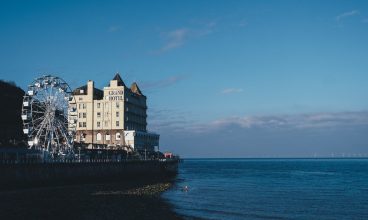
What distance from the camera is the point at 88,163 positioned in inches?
3201

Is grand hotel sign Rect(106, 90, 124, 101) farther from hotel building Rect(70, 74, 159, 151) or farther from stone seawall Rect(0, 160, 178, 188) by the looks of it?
stone seawall Rect(0, 160, 178, 188)

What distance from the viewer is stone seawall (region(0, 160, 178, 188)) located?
204 ft

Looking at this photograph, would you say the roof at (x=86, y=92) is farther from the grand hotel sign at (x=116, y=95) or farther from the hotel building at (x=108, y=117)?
the grand hotel sign at (x=116, y=95)

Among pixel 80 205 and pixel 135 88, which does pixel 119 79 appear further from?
pixel 80 205

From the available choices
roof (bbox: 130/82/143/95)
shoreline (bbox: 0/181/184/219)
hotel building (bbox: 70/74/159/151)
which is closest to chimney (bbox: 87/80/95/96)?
hotel building (bbox: 70/74/159/151)

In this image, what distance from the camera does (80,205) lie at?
158 ft

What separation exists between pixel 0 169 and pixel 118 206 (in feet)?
66.5

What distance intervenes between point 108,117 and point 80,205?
262 ft

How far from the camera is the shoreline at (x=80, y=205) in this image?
41.0m

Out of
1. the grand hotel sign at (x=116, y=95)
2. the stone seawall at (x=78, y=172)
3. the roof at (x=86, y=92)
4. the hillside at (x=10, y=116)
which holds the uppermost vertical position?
the roof at (x=86, y=92)

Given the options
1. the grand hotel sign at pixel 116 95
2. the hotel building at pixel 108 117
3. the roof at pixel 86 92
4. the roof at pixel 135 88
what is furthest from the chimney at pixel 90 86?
the roof at pixel 135 88

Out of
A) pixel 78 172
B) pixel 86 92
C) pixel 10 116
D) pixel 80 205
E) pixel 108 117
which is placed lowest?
pixel 80 205

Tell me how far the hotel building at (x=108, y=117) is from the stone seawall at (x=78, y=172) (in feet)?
53.7

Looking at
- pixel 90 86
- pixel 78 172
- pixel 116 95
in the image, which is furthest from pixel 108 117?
pixel 78 172
